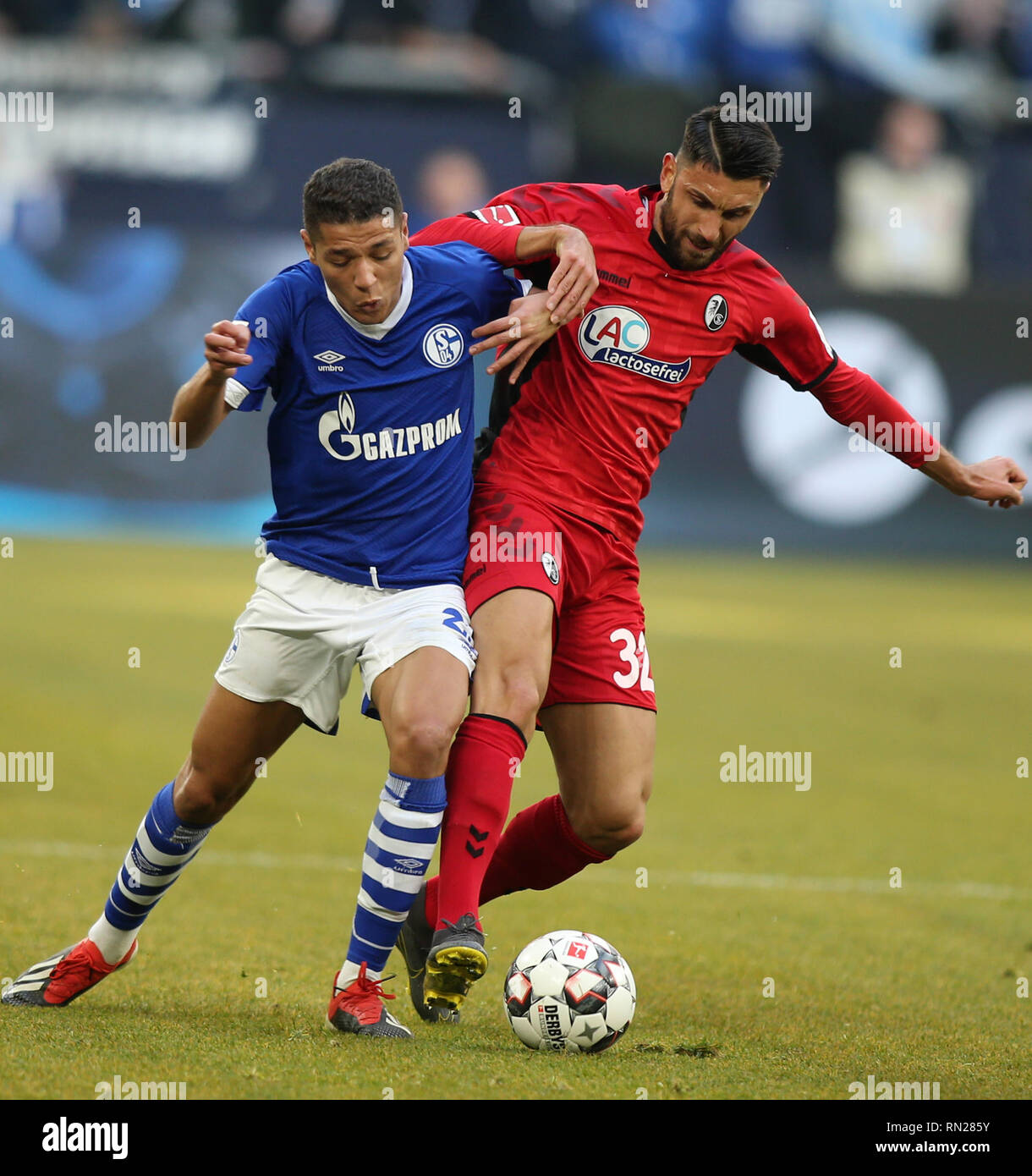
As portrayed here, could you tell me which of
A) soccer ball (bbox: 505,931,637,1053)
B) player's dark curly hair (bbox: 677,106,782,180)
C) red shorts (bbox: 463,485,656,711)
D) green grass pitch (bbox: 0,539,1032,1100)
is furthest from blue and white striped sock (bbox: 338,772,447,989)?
player's dark curly hair (bbox: 677,106,782,180)

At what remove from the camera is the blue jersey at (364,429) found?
15.1ft

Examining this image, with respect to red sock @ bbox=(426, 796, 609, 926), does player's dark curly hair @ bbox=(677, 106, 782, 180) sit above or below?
above

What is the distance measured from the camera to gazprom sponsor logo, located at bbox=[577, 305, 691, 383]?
5.24m

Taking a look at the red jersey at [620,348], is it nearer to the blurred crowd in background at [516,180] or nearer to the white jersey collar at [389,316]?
the white jersey collar at [389,316]

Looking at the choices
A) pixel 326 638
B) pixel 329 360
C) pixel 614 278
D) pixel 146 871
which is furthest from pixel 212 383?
pixel 614 278

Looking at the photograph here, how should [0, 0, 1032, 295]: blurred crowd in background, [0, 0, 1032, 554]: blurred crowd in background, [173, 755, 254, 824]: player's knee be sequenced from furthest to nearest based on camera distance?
[0, 0, 1032, 295]: blurred crowd in background → [0, 0, 1032, 554]: blurred crowd in background → [173, 755, 254, 824]: player's knee

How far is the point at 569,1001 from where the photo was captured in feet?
14.4

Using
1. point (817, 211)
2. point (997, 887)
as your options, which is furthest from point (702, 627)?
point (817, 211)

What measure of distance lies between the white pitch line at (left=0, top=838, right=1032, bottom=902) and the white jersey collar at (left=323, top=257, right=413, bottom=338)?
295cm

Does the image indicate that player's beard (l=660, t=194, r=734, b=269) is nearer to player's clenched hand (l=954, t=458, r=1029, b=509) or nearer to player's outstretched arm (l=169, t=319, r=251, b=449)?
player's clenched hand (l=954, t=458, r=1029, b=509)

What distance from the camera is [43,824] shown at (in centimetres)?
734

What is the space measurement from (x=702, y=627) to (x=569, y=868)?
28.0 ft

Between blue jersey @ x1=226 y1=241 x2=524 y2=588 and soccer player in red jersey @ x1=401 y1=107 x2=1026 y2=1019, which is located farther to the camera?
soccer player in red jersey @ x1=401 y1=107 x2=1026 y2=1019

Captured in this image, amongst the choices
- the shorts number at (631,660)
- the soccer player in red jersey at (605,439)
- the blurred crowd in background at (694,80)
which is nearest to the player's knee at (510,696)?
the soccer player in red jersey at (605,439)
